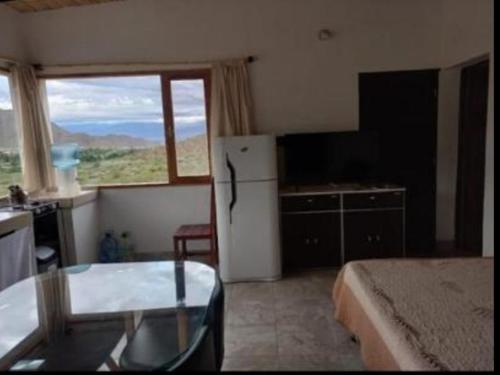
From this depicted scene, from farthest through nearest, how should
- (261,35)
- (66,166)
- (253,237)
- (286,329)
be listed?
(261,35), (66,166), (253,237), (286,329)

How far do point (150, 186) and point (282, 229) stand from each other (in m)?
1.58

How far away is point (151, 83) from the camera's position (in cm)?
414

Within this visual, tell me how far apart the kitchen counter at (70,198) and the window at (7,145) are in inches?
10.8

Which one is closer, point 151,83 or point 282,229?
point 282,229

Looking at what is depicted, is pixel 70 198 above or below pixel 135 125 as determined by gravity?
below

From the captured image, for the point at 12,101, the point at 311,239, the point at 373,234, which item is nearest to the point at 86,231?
the point at 12,101

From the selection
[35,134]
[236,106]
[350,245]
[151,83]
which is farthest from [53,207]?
[350,245]

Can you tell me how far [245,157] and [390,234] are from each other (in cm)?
171

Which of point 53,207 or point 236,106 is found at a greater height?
point 236,106

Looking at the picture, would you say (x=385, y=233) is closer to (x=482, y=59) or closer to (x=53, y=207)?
(x=482, y=59)

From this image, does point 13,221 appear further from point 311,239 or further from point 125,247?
point 311,239

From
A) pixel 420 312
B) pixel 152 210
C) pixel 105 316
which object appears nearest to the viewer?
pixel 420 312

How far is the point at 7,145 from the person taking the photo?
12.3 feet

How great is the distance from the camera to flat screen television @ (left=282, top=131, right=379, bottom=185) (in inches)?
157
